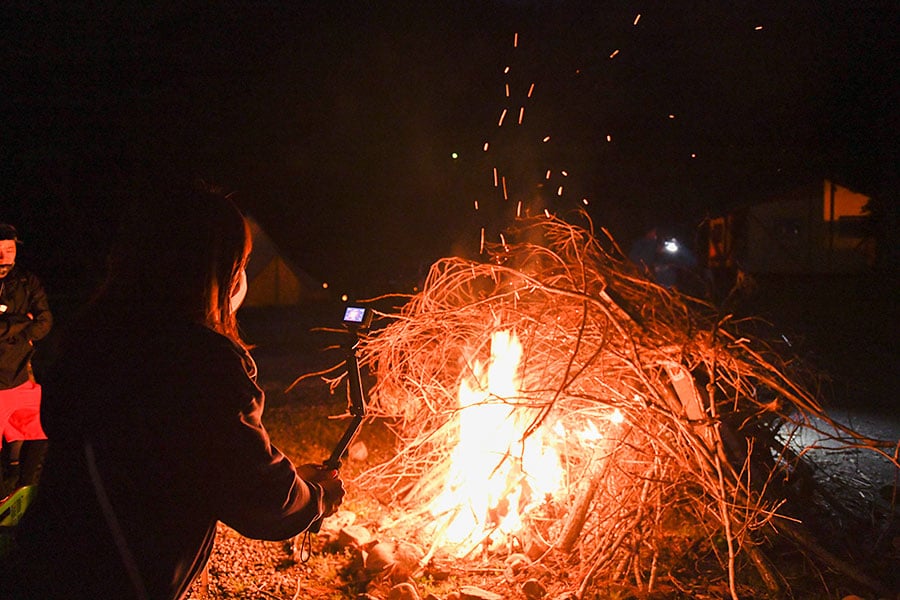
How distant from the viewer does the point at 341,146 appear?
70.0ft

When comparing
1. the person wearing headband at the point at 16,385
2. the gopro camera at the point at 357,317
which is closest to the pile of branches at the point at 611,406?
the gopro camera at the point at 357,317

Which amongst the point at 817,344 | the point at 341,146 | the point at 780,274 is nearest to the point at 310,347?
the point at 817,344

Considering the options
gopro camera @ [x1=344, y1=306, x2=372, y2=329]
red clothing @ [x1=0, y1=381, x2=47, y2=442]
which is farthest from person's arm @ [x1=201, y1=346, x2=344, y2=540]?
red clothing @ [x1=0, y1=381, x2=47, y2=442]

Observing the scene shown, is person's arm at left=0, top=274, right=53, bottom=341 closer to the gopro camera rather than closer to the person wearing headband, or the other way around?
the person wearing headband

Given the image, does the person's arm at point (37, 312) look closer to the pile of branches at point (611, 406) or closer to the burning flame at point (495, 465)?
the pile of branches at point (611, 406)

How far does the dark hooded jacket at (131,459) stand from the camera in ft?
4.32

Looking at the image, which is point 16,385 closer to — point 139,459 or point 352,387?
point 352,387

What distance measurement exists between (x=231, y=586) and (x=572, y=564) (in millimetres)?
1789

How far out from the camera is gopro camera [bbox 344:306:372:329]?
10.2ft

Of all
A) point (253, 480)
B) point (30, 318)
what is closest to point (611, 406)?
point (253, 480)

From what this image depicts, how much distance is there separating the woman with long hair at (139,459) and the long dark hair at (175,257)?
15 millimetres

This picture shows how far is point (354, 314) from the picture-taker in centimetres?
317

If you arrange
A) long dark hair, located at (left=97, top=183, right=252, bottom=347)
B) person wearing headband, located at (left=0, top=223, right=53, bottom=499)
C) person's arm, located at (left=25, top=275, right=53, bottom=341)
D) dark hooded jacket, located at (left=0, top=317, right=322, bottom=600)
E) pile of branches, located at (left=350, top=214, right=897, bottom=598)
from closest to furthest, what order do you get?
dark hooded jacket, located at (left=0, top=317, right=322, bottom=600)
long dark hair, located at (left=97, top=183, right=252, bottom=347)
pile of branches, located at (left=350, top=214, right=897, bottom=598)
person wearing headband, located at (left=0, top=223, right=53, bottom=499)
person's arm, located at (left=25, top=275, right=53, bottom=341)

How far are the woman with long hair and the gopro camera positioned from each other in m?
1.66
